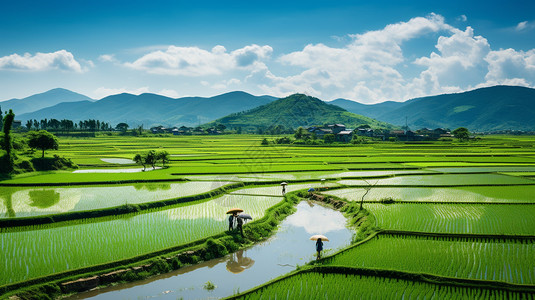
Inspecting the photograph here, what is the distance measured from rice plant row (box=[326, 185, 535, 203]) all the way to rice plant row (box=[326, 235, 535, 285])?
25.6ft

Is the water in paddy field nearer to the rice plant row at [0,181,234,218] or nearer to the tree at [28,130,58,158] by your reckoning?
the rice plant row at [0,181,234,218]

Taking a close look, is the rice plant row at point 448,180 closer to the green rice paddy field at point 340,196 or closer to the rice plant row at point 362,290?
the green rice paddy field at point 340,196

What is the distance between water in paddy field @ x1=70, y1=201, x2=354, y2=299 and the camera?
33.7 feet

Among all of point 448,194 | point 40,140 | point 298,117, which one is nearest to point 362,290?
point 448,194

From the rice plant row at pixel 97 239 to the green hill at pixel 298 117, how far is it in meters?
123

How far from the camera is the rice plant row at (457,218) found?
14.8 metres

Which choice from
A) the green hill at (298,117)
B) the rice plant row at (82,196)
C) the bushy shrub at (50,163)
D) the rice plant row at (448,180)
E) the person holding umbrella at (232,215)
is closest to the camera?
the person holding umbrella at (232,215)

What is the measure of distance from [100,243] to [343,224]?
1085cm

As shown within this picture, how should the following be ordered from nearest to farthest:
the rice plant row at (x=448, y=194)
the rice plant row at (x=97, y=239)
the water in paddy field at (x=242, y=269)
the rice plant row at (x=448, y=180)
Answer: the water in paddy field at (x=242, y=269) → the rice plant row at (x=97, y=239) → the rice plant row at (x=448, y=194) → the rice plant row at (x=448, y=180)

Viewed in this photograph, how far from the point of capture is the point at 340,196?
2264 centimetres

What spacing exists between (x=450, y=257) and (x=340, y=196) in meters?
11.0

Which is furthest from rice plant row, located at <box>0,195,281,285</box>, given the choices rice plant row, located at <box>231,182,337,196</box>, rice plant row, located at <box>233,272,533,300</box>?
rice plant row, located at <box>231,182,337,196</box>

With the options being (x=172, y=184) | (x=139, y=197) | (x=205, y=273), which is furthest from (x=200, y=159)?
(x=205, y=273)

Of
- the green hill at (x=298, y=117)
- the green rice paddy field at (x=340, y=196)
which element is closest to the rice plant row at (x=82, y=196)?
the green rice paddy field at (x=340, y=196)
